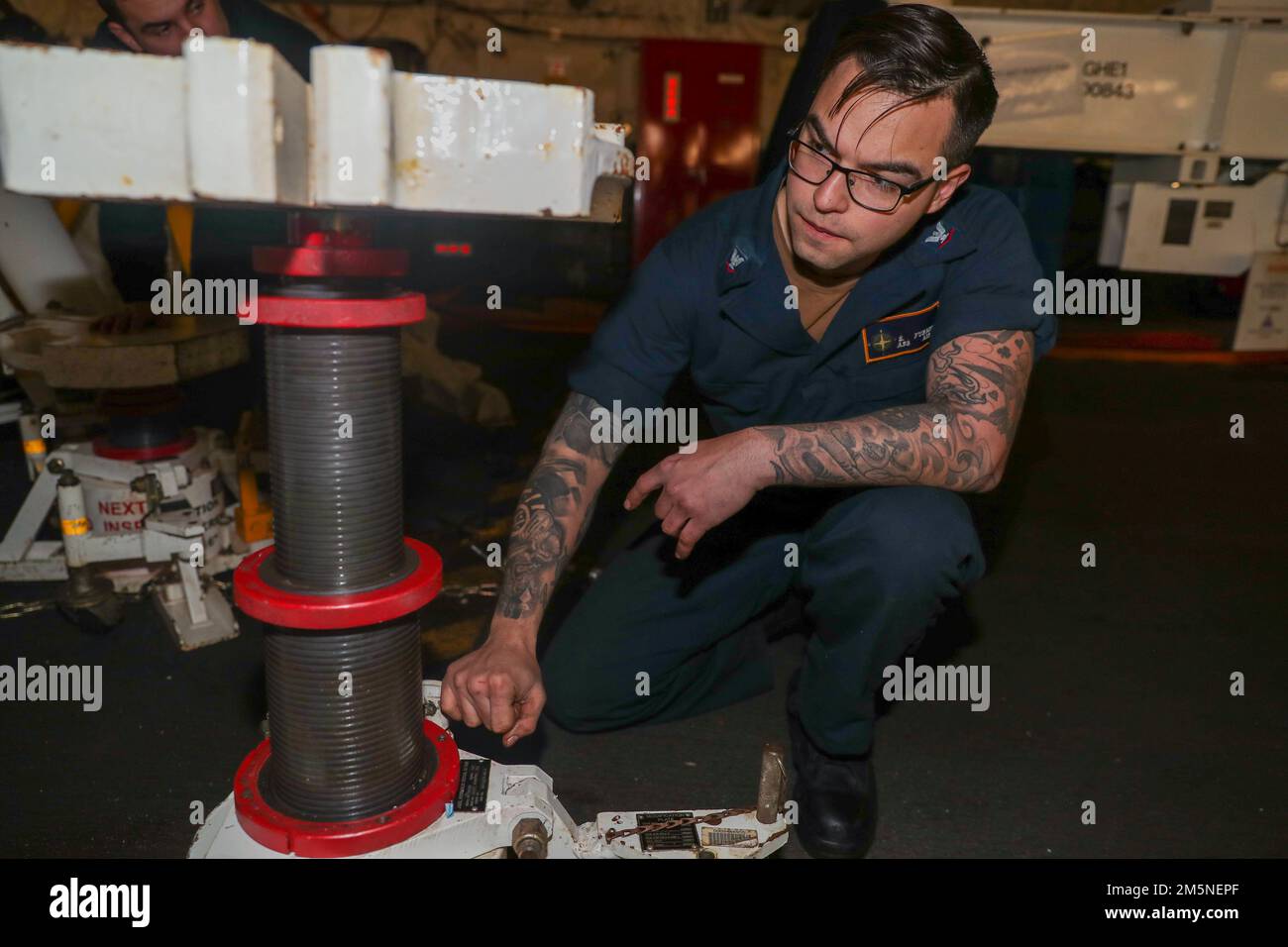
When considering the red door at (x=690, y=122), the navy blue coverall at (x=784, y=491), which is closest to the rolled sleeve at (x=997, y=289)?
the navy blue coverall at (x=784, y=491)

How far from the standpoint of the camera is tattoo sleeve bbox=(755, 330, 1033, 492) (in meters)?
1.23

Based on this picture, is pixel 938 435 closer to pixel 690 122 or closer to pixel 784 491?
pixel 784 491

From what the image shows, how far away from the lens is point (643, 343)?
145 centimetres

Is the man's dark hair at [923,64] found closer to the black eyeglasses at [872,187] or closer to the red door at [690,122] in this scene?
the black eyeglasses at [872,187]

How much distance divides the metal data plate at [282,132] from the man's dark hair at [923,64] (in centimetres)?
69

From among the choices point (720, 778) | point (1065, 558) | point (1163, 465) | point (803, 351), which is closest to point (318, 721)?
point (720, 778)

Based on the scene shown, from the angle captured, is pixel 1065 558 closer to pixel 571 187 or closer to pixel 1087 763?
pixel 1087 763

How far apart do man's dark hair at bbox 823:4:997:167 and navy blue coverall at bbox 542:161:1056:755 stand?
0.59ft

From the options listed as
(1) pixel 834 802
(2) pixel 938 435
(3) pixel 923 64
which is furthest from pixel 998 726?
(3) pixel 923 64

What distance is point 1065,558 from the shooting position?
8.19 ft

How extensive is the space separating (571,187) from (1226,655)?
6.41 feet

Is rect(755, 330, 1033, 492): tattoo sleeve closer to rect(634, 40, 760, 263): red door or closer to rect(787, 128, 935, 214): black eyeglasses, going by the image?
rect(787, 128, 935, 214): black eyeglasses

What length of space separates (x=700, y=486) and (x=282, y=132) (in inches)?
25.6

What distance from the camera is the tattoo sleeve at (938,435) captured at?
1228 mm
